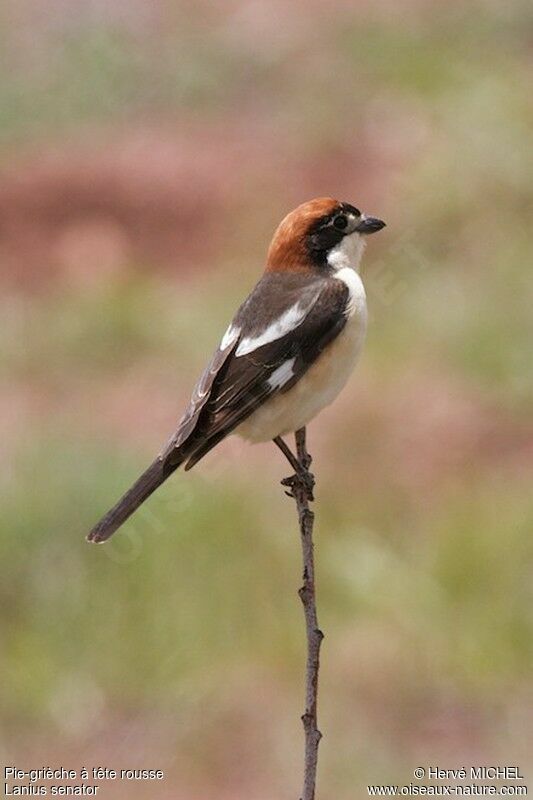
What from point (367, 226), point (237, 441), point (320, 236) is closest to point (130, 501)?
point (320, 236)

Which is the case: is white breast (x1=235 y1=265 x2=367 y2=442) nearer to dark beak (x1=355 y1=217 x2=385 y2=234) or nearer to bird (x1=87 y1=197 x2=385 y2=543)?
bird (x1=87 y1=197 x2=385 y2=543)

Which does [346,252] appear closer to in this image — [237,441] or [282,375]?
[282,375]

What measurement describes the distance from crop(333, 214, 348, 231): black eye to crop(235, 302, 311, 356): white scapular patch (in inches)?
12.0

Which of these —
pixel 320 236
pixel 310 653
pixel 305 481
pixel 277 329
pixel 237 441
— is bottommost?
pixel 310 653

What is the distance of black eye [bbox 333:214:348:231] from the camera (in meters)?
5.57

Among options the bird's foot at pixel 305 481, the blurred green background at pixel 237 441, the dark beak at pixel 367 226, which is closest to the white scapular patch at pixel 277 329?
the dark beak at pixel 367 226

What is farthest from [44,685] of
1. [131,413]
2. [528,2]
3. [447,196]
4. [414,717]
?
[528,2]

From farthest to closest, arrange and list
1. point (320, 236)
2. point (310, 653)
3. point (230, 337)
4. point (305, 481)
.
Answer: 1. point (320, 236)
2. point (230, 337)
3. point (305, 481)
4. point (310, 653)

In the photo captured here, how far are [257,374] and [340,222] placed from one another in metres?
0.61

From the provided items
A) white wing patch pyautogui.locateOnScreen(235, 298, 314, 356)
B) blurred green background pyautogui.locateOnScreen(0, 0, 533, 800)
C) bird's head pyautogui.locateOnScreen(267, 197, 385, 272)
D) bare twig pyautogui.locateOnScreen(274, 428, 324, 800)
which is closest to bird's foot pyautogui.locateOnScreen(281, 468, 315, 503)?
bare twig pyautogui.locateOnScreen(274, 428, 324, 800)

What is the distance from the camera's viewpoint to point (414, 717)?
27.5 feet

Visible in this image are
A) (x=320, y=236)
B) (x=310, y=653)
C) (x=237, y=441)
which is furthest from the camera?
(x=237, y=441)

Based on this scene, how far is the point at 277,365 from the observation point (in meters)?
5.31

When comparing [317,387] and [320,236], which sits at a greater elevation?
[320,236]
